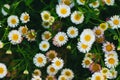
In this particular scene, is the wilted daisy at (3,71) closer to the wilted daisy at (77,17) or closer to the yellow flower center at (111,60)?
the wilted daisy at (77,17)

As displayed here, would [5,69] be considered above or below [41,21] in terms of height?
below

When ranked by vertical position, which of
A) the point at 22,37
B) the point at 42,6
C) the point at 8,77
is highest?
the point at 42,6

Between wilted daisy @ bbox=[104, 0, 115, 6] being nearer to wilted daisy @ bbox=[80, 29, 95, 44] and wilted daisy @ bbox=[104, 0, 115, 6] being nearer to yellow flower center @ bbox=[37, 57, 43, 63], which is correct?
wilted daisy @ bbox=[80, 29, 95, 44]

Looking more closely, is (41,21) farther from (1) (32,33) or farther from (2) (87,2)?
(2) (87,2)

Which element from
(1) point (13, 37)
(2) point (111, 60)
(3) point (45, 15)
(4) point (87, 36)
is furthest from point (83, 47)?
(1) point (13, 37)

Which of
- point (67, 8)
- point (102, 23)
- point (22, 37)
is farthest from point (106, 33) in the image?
point (22, 37)
